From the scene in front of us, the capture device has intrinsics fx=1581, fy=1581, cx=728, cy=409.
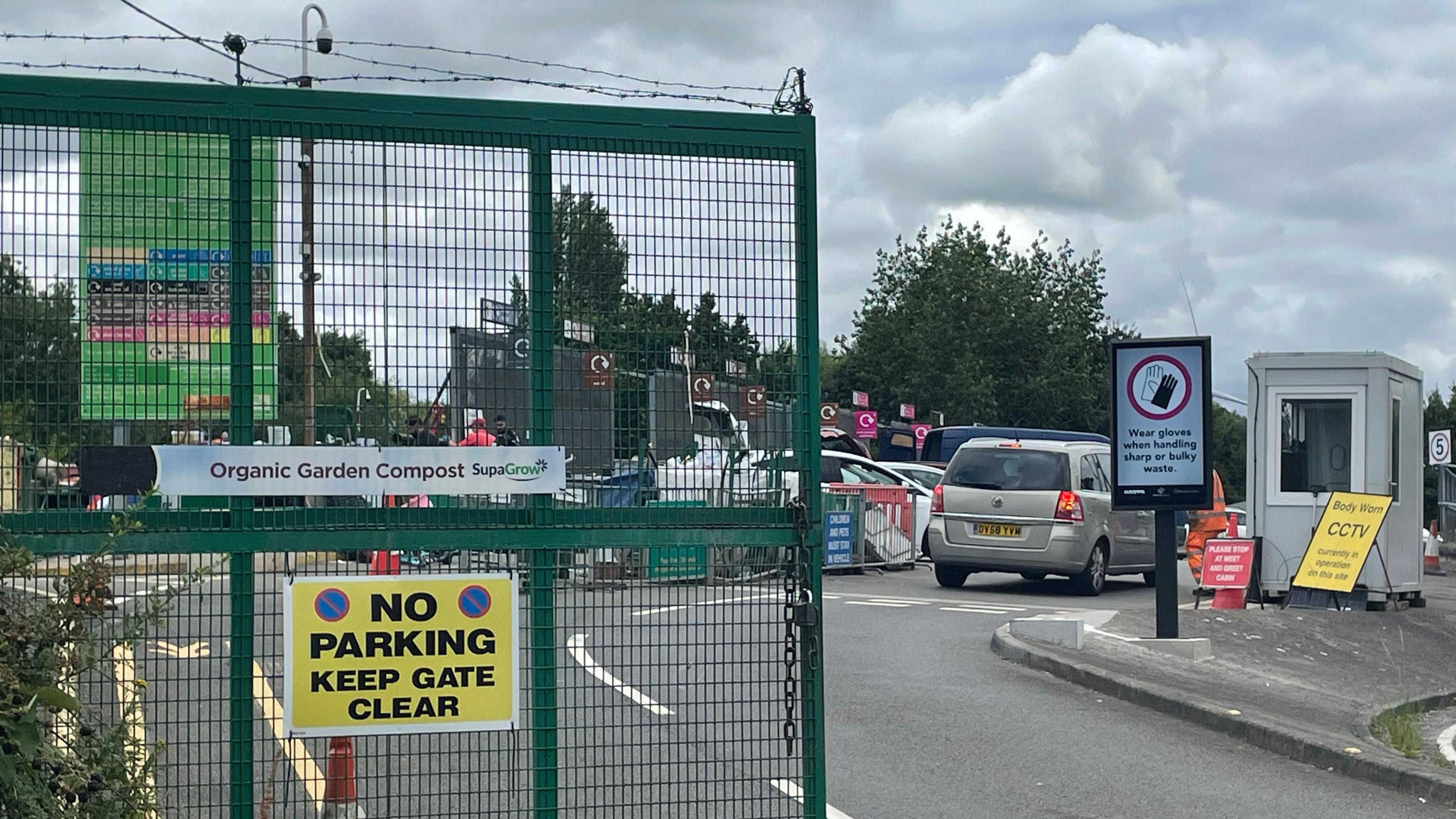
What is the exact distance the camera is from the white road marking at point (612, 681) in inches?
209

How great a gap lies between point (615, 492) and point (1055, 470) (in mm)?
14537

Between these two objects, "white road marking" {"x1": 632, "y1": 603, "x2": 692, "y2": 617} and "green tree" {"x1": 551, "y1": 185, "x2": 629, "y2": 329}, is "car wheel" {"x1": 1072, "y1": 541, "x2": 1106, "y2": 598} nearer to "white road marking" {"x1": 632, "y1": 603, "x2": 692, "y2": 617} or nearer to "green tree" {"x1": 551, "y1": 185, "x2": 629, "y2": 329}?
"white road marking" {"x1": 632, "y1": 603, "x2": 692, "y2": 617}

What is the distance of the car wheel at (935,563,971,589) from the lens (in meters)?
20.6

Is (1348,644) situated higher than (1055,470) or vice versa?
(1055,470)

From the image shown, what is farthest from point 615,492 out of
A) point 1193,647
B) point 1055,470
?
point 1055,470

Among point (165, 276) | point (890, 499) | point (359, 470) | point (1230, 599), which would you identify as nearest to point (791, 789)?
point (359, 470)

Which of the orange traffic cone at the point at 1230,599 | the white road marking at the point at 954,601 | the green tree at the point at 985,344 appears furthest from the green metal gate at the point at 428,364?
the green tree at the point at 985,344

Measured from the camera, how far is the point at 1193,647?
44.0ft

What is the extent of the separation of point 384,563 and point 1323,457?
15553mm

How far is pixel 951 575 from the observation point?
20891 millimetres

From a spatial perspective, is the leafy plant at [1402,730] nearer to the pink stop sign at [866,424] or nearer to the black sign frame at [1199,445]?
the black sign frame at [1199,445]

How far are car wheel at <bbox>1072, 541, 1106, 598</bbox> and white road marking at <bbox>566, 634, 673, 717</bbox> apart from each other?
14.2 metres

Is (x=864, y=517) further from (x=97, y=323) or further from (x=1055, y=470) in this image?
(x=97, y=323)

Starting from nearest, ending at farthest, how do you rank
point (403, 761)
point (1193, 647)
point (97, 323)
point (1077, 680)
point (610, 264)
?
point (97, 323), point (610, 264), point (403, 761), point (1077, 680), point (1193, 647)
